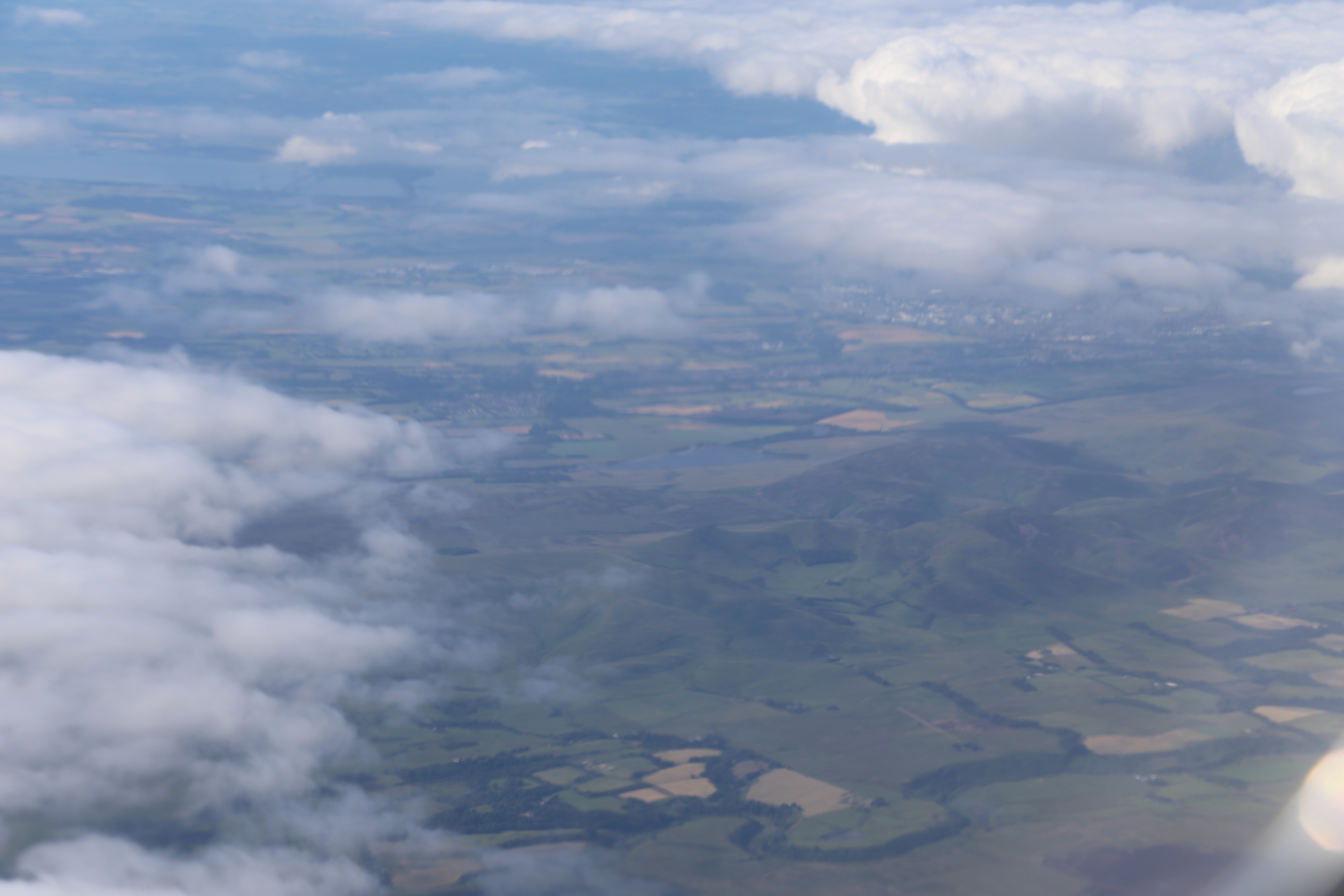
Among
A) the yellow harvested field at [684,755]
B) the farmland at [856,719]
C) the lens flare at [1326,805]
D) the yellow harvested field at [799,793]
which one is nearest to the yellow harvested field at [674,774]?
the farmland at [856,719]

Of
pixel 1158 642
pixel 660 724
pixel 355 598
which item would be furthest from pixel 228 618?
pixel 1158 642

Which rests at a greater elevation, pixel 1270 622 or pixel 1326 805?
pixel 1326 805

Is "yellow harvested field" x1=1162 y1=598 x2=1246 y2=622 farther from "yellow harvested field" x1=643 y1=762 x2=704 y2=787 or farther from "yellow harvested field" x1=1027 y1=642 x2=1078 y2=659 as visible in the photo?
"yellow harvested field" x1=643 y1=762 x2=704 y2=787

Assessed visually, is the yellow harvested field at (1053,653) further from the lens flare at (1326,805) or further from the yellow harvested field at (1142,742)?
the lens flare at (1326,805)

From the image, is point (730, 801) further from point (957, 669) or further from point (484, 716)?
point (957, 669)

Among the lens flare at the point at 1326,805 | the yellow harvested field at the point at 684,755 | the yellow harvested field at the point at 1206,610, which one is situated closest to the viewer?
the lens flare at the point at 1326,805

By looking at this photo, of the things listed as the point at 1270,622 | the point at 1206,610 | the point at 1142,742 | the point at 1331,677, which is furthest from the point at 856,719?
the point at 1270,622

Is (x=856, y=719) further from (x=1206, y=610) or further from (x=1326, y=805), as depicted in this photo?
(x=1326, y=805)
